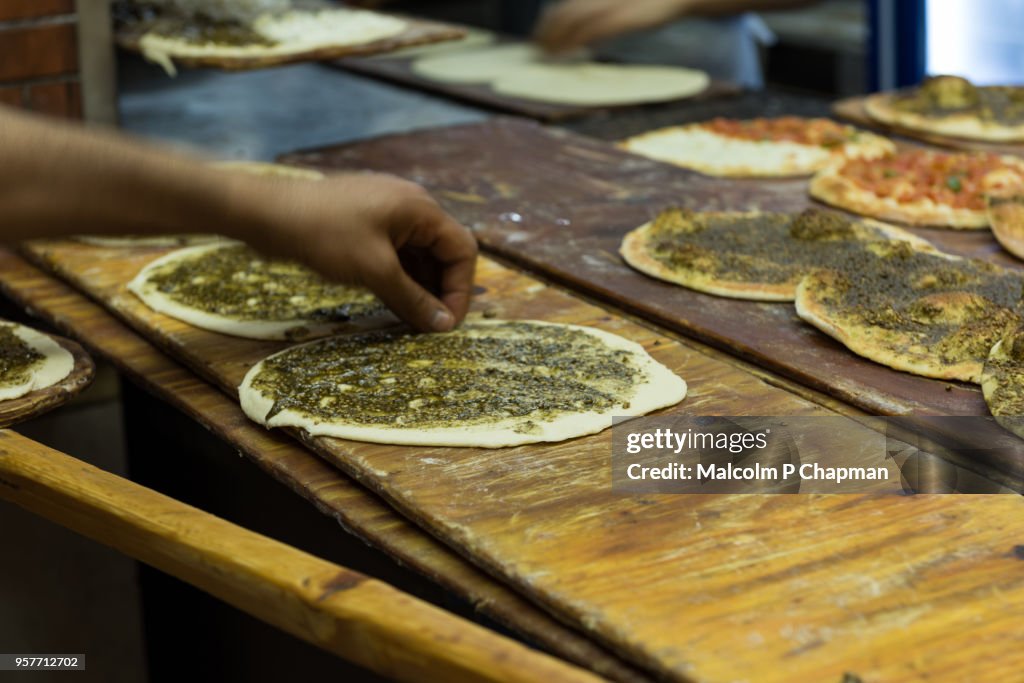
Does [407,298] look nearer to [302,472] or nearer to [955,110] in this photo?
[302,472]

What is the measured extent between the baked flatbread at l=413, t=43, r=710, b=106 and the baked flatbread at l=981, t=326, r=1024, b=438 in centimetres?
251

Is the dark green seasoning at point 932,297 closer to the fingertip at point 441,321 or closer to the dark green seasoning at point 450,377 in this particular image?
the dark green seasoning at point 450,377

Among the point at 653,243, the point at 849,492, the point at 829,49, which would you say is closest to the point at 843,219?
the point at 653,243

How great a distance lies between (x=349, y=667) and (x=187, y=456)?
78 centimetres

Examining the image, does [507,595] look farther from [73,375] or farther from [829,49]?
[829,49]

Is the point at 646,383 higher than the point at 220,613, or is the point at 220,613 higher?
the point at 646,383

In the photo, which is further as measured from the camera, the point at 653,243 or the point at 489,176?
the point at 489,176

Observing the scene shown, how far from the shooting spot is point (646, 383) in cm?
219

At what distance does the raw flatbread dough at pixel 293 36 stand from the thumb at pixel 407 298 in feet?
5.04

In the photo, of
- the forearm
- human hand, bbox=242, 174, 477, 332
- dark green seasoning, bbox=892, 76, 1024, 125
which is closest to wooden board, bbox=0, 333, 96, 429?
the forearm

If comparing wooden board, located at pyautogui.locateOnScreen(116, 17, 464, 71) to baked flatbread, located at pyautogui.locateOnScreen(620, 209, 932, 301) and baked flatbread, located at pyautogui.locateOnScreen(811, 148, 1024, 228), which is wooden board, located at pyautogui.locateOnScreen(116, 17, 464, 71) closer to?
baked flatbread, located at pyautogui.locateOnScreen(620, 209, 932, 301)

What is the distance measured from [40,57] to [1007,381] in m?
2.87

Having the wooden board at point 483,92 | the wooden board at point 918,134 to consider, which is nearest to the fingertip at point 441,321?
the wooden board at point 483,92

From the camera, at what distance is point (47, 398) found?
88.4 inches
